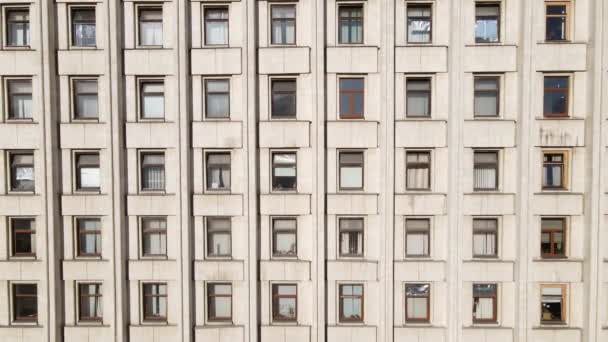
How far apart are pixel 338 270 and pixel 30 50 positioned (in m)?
14.4

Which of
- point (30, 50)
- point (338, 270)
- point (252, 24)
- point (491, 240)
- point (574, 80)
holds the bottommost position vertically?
point (338, 270)

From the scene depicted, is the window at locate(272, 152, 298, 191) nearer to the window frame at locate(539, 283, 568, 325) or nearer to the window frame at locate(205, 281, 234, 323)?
the window frame at locate(205, 281, 234, 323)

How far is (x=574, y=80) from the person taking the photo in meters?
13.5

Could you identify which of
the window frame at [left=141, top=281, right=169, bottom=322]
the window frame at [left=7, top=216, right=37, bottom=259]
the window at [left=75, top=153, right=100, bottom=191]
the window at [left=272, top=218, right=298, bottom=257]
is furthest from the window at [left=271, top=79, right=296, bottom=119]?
the window frame at [left=7, top=216, right=37, bottom=259]

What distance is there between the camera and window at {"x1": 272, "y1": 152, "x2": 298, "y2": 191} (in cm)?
1401

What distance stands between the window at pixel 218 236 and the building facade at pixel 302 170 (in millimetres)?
87

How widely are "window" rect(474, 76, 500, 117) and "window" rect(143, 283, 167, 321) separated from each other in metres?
14.1

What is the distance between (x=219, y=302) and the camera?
46.7 feet

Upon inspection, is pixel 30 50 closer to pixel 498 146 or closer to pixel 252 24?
pixel 252 24

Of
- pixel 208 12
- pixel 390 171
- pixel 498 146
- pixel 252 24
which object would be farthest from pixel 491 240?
pixel 208 12

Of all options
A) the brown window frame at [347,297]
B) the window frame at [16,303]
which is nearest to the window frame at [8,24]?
the window frame at [16,303]

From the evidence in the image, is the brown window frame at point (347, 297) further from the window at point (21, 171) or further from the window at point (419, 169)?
the window at point (21, 171)

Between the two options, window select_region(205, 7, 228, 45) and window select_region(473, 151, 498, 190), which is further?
window select_region(205, 7, 228, 45)

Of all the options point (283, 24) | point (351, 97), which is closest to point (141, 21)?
point (283, 24)
